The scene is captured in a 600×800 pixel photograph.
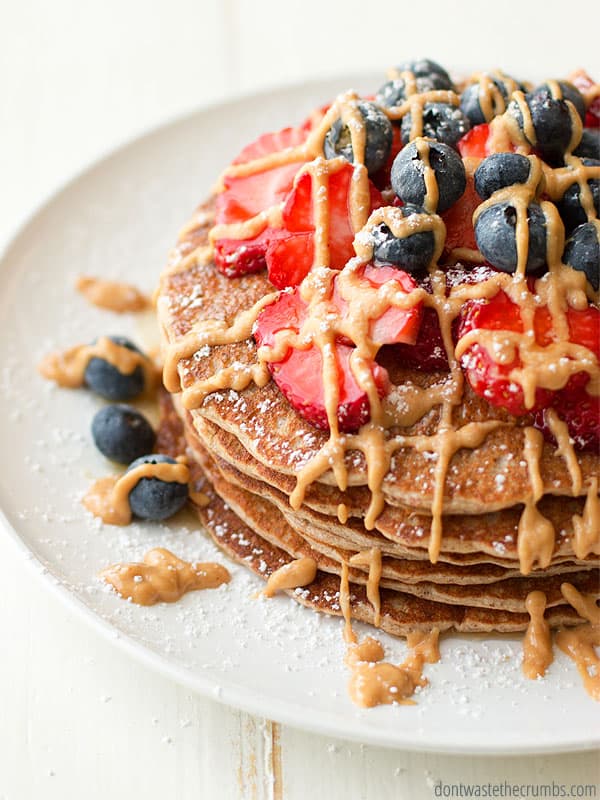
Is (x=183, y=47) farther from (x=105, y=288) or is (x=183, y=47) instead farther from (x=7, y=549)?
(x=7, y=549)

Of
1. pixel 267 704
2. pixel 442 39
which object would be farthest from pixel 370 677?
pixel 442 39

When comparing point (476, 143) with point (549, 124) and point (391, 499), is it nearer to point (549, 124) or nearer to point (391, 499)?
point (549, 124)

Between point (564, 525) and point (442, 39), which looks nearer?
point (564, 525)

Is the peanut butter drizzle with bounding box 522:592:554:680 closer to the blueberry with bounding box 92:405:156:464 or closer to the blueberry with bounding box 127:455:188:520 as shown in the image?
the blueberry with bounding box 127:455:188:520

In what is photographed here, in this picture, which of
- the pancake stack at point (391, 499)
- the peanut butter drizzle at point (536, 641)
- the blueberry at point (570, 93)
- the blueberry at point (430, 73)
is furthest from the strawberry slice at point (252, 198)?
the peanut butter drizzle at point (536, 641)

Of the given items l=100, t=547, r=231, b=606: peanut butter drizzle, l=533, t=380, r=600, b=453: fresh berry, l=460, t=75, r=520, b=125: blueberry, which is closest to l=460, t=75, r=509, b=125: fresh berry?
l=460, t=75, r=520, b=125: blueberry

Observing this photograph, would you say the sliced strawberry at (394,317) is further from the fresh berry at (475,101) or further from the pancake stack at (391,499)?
the fresh berry at (475,101)
